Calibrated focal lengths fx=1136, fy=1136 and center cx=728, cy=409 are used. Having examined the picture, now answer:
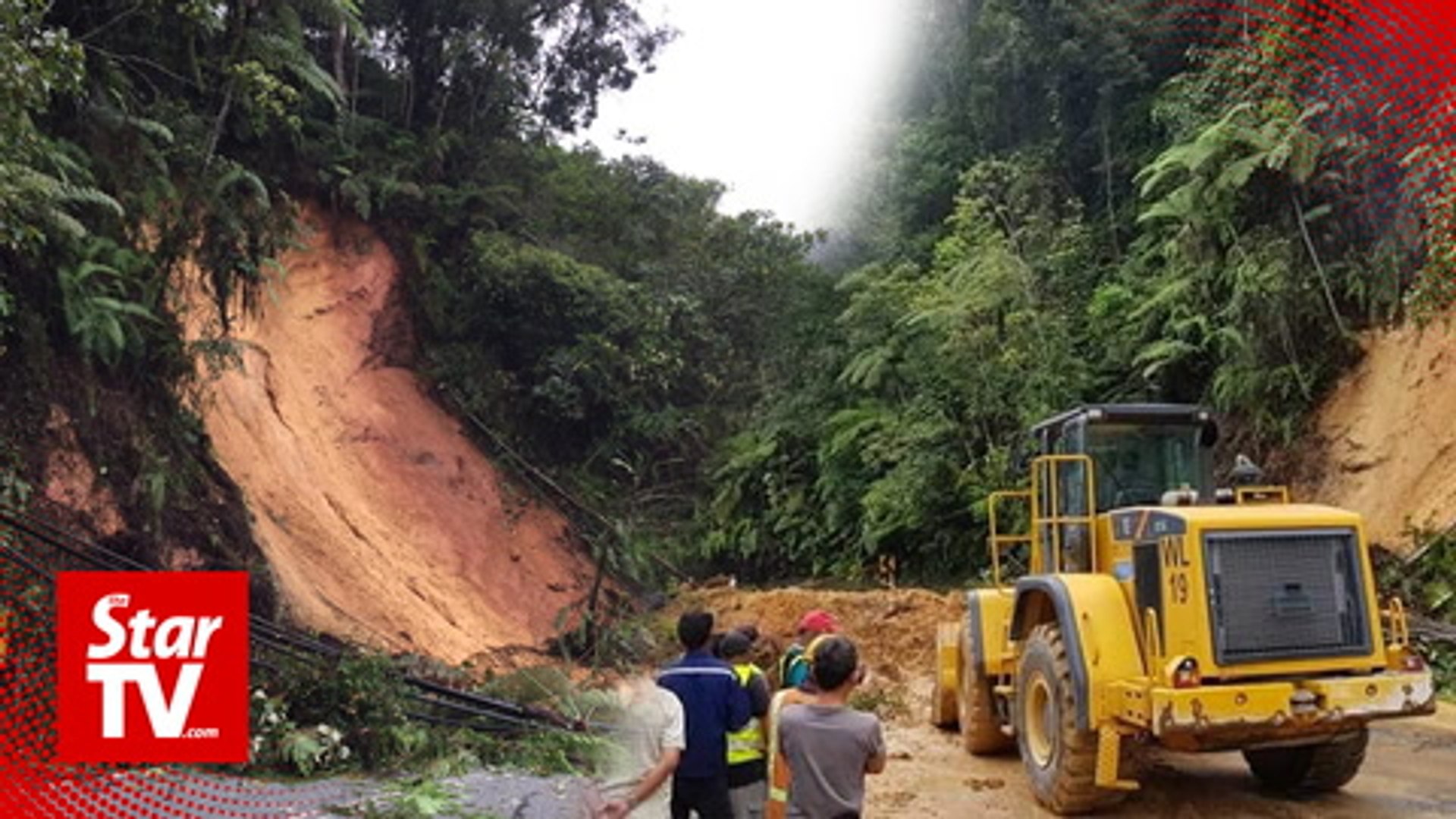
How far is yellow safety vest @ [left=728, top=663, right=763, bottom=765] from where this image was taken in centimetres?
479

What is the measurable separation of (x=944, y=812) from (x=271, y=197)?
13.2 m

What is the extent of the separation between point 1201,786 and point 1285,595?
74.5 inches

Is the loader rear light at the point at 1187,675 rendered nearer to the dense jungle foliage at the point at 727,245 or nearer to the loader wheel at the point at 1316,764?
the loader wheel at the point at 1316,764

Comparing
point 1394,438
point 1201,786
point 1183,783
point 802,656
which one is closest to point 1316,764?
point 1201,786

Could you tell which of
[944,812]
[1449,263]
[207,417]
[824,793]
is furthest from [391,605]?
[1449,263]

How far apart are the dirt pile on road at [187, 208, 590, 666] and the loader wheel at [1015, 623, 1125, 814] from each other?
891 cm

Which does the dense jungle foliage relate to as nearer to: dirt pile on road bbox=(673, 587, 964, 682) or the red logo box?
the red logo box

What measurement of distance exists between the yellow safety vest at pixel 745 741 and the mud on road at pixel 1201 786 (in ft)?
9.61

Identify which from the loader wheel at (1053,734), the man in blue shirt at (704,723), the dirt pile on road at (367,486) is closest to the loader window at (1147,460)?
the loader wheel at (1053,734)

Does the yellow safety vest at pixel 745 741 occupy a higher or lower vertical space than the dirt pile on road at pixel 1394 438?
lower

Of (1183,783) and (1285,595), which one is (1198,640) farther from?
(1183,783)

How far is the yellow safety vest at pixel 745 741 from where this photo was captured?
Answer: 4789 millimetres

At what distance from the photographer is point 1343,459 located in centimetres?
1537

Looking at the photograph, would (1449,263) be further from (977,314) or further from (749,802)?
(749,802)
